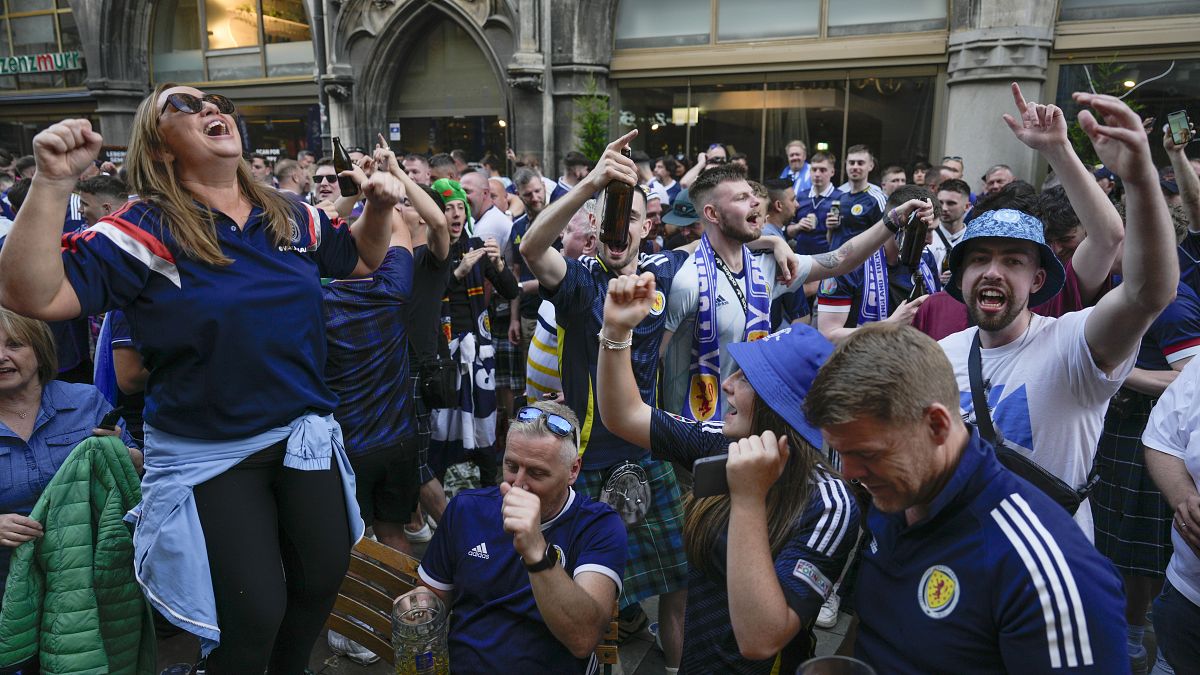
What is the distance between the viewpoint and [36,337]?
3.00 metres

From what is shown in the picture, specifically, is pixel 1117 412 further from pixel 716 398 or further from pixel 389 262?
pixel 389 262

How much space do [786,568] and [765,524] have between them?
0.37ft

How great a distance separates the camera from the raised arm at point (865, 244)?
3.95 m

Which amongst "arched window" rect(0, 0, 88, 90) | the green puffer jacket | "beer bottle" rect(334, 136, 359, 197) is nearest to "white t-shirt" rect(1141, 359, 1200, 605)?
"beer bottle" rect(334, 136, 359, 197)

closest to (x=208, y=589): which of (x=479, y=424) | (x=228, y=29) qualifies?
(x=479, y=424)

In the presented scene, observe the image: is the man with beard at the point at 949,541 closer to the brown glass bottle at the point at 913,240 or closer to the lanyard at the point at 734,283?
the lanyard at the point at 734,283

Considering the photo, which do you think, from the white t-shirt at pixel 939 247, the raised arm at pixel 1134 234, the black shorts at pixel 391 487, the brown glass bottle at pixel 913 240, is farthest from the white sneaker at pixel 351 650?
the white t-shirt at pixel 939 247

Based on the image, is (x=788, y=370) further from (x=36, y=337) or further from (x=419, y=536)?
(x=419, y=536)

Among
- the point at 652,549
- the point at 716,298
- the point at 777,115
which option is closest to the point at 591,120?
the point at 777,115

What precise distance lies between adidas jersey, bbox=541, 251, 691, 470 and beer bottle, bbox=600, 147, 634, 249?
20cm

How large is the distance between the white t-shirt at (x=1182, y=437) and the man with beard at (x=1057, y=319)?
25cm

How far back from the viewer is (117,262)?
207 centimetres

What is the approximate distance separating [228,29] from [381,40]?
5239 millimetres

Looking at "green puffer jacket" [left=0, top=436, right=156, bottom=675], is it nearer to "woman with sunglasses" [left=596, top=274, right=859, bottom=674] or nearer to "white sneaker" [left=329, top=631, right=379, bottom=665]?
"white sneaker" [left=329, top=631, right=379, bottom=665]
